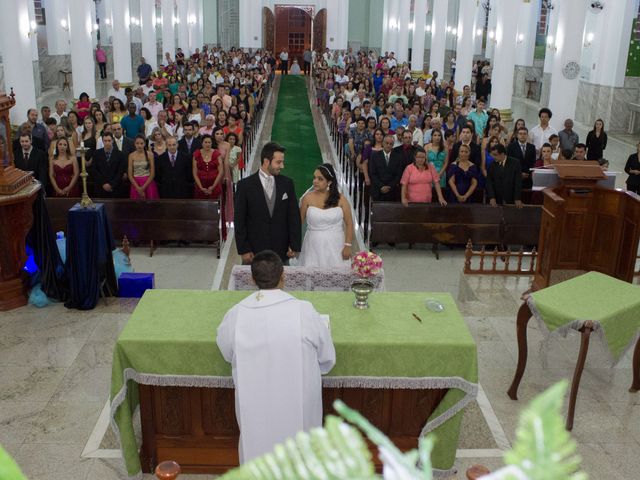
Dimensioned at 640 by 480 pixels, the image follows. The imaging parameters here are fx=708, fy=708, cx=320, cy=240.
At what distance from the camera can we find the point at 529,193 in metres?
10.3

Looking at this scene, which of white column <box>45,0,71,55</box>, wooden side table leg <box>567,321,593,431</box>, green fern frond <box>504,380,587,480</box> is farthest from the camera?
white column <box>45,0,71,55</box>

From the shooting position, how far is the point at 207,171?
993 centimetres

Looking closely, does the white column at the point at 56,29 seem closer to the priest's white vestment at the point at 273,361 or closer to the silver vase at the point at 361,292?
the silver vase at the point at 361,292

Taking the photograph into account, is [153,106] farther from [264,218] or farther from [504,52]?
[264,218]

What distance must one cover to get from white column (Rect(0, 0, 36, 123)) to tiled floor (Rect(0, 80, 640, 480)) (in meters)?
8.90

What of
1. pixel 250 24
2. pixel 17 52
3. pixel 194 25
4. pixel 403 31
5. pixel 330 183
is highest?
pixel 250 24

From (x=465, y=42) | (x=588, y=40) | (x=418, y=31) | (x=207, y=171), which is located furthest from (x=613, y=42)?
(x=207, y=171)

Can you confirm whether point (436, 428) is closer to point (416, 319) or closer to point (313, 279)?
point (416, 319)

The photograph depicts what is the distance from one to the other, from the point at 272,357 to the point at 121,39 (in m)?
20.2

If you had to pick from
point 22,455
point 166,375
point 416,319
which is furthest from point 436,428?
point 22,455

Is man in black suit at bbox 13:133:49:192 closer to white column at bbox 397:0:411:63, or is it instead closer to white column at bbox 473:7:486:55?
white column at bbox 397:0:411:63

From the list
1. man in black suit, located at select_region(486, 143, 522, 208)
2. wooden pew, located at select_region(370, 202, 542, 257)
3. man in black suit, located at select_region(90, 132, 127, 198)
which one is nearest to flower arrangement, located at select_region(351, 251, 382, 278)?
wooden pew, located at select_region(370, 202, 542, 257)

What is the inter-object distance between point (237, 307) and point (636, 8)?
19827mm

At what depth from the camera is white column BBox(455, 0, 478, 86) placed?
22578 millimetres
